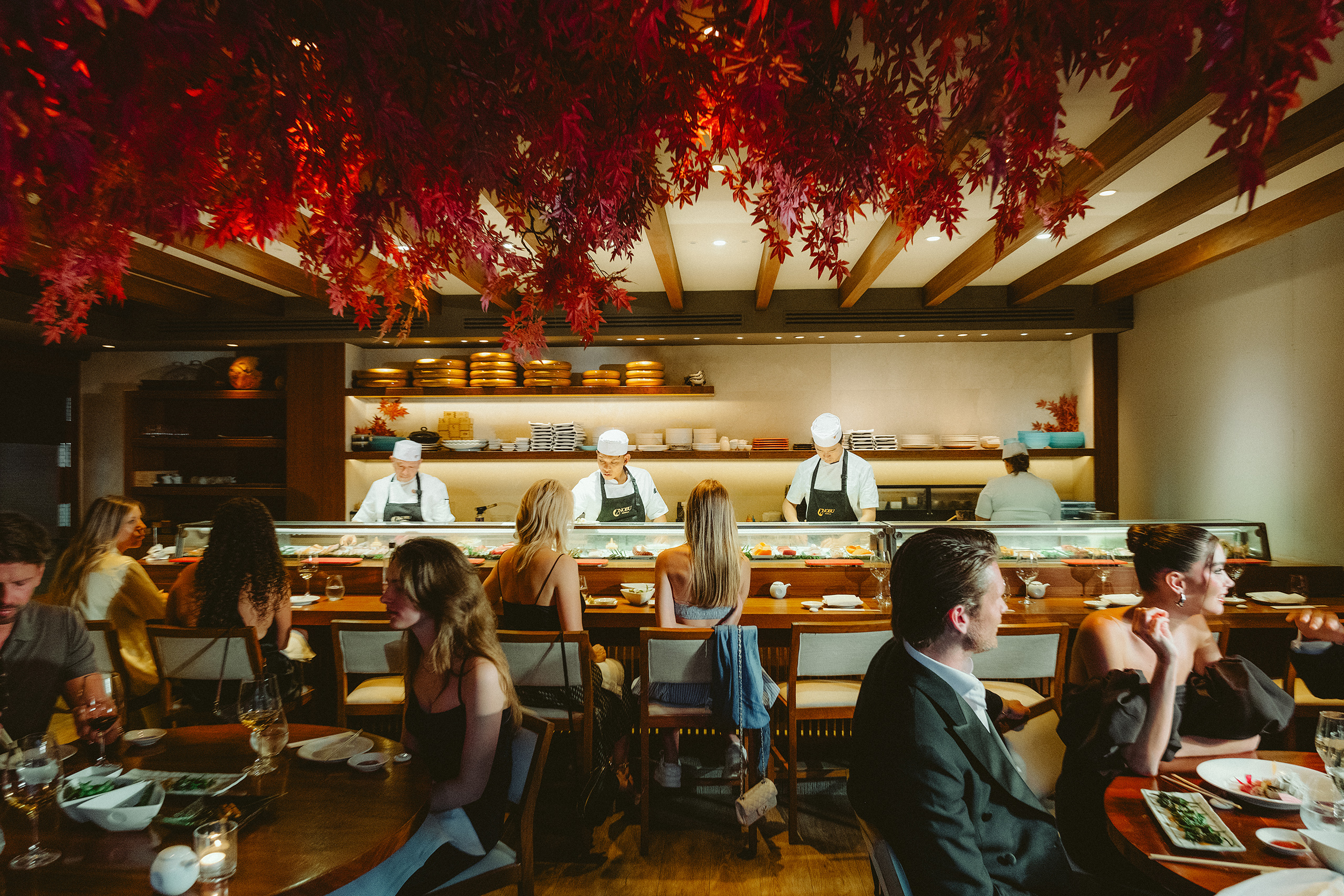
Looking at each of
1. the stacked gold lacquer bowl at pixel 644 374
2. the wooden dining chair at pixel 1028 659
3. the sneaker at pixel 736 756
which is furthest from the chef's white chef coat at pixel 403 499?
the wooden dining chair at pixel 1028 659

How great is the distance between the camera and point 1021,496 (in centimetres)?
548

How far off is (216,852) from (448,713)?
72 centimetres

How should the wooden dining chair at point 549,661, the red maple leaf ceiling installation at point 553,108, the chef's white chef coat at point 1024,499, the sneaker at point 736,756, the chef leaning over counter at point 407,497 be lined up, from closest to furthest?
the red maple leaf ceiling installation at point 553,108, the wooden dining chair at point 549,661, the sneaker at point 736,756, the chef's white chef coat at point 1024,499, the chef leaning over counter at point 407,497

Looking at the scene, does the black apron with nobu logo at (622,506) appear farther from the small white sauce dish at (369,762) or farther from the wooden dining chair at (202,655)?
the small white sauce dish at (369,762)

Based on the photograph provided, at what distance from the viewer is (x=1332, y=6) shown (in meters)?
1.26

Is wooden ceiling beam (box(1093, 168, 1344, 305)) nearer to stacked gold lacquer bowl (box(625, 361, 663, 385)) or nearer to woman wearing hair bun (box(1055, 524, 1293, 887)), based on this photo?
woman wearing hair bun (box(1055, 524, 1293, 887))

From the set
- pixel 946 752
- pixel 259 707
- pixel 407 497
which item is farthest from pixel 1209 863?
pixel 407 497

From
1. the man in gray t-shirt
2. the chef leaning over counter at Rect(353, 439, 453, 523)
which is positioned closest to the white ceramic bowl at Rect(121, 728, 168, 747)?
the man in gray t-shirt

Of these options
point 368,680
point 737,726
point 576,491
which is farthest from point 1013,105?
point 576,491

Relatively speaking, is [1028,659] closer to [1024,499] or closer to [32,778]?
[1024,499]

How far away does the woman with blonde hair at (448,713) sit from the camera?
1.89 metres

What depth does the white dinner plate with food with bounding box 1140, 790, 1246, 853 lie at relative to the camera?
149cm

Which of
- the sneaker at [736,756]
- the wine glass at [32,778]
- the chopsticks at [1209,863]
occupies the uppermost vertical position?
the wine glass at [32,778]

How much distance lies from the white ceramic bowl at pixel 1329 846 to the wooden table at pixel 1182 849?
0.12 feet
